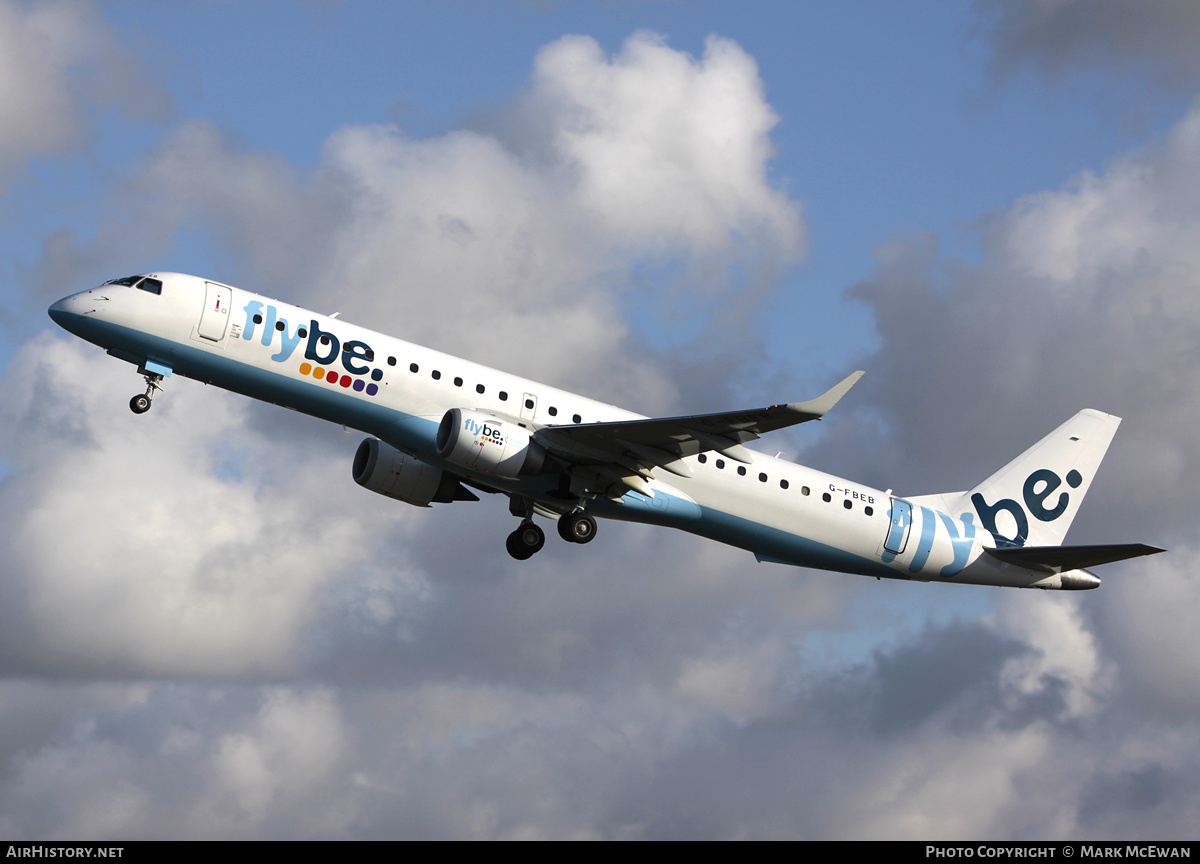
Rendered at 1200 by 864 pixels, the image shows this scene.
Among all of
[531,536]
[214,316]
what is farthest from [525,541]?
[214,316]

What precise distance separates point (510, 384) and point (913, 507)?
584 inches

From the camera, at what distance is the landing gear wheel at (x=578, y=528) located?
1505 inches

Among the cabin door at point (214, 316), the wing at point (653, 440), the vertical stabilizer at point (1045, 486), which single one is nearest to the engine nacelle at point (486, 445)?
the wing at point (653, 440)

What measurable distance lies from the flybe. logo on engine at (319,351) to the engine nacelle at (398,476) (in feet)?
18.2

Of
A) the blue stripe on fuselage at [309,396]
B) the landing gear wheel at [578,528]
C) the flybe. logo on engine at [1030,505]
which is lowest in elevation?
the landing gear wheel at [578,528]

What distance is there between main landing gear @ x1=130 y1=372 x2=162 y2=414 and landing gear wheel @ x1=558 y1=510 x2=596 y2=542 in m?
12.6

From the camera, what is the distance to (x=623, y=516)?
3922 centimetres

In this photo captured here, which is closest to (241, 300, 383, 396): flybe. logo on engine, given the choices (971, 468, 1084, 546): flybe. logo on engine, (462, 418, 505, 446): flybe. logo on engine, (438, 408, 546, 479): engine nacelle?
(438, 408, 546, 479): engine nacelle

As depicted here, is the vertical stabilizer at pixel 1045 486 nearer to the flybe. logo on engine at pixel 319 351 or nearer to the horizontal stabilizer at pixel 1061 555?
the horizontal stabilizer at pixel 1061 555

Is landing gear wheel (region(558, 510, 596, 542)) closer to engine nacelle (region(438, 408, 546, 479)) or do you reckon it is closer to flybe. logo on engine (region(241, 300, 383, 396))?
engine nacelle (region(438, 408, 546, 479))
